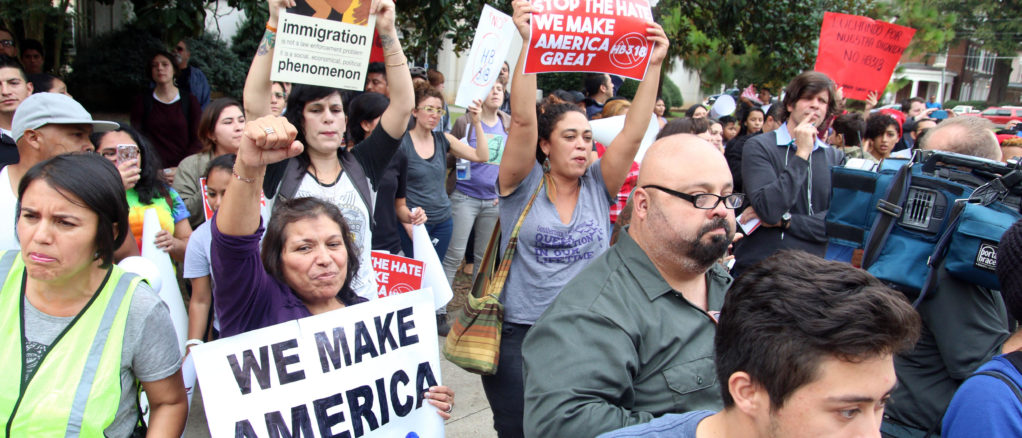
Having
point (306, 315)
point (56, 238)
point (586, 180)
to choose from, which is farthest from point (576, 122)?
point (56, 238)

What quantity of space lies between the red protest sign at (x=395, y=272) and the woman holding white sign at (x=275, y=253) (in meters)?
1.02

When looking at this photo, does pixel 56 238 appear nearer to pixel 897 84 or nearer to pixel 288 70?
pixel 288 70

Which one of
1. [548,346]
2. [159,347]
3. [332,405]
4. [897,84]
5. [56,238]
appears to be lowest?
[332,405]

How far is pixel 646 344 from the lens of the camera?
185cm

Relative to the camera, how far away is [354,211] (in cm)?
319

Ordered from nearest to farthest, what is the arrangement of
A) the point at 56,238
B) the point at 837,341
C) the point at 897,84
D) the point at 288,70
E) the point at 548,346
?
the point at 837,341, the point at 548,346, the point at 56,238, the point at 288,70, the point at 897,84

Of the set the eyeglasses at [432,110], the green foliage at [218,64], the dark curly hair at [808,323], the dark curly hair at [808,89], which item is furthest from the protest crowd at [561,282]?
the green foliage at [218,64]

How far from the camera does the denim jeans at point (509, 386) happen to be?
278 cm

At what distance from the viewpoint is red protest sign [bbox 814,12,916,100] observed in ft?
19.8

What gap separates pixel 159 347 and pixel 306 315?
0.52 meters

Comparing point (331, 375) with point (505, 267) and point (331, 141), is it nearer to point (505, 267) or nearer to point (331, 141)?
point (505, 267)

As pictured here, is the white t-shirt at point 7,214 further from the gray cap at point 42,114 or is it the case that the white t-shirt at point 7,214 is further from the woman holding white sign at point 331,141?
the woman holding white sign at point 331,141

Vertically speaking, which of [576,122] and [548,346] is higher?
[576,122]

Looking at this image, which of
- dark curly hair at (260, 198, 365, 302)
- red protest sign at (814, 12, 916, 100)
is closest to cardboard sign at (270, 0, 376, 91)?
dark curly hair at (260, 198, 365, 302)
